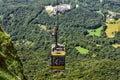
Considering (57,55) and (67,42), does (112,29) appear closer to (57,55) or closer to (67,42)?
(67,42)

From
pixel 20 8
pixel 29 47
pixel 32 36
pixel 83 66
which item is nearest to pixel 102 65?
pixel 83 66

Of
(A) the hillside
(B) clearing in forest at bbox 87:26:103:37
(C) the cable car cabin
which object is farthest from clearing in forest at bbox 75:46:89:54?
(C) the cable car cabin

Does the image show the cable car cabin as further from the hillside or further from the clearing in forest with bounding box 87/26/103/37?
the clearing in forest with bounding box 87/26/103/37

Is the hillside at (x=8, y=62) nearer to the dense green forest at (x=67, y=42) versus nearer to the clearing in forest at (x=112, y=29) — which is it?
the dense green forest at (x=67, y=42)

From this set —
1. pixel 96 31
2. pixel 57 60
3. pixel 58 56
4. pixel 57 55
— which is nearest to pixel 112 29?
pixel 96 31

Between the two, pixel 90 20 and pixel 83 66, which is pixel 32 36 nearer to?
pixel 90 20
